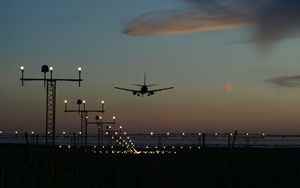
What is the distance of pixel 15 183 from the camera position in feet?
112

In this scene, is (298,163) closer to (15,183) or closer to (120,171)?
(120,171)

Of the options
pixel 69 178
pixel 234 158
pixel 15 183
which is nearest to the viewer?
pixel 15 183

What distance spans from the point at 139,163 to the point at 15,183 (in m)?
13.1

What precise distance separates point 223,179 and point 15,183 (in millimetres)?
9816


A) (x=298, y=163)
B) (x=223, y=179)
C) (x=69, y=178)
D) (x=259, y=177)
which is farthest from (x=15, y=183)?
(x=298, y=163)

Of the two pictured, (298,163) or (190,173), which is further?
(298,163)

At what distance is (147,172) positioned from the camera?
134ft

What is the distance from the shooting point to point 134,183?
114ft

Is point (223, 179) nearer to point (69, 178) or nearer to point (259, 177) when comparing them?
point (259, 177)

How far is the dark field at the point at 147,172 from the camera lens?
3525 centimetres

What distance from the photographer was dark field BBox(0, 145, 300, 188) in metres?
35.2

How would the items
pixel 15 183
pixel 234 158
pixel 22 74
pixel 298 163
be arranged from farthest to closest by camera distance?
pixel 22 74, pixel 234 158, pixel 298 163, pixel 15 183

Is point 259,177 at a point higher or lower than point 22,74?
lower

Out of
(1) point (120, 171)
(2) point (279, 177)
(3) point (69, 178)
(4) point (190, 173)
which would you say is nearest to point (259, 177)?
(2) point (279, 177)
